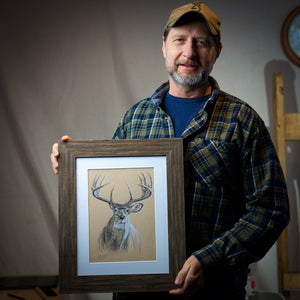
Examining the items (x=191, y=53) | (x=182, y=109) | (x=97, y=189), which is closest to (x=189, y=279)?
(x=97, y=189)

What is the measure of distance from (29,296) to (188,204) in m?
1.37

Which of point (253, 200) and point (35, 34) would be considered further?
point (35, 34)

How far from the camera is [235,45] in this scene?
8.07 feet

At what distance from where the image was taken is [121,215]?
1174mm

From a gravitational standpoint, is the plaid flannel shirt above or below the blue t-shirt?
below

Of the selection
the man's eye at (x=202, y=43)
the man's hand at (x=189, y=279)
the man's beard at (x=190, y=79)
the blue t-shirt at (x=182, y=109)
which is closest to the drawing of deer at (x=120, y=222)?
the man's hand at (x=189, y=279)

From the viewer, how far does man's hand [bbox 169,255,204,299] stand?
113cm

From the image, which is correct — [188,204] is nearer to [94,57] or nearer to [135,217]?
[135,217]

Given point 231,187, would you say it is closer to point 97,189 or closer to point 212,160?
point 212,160

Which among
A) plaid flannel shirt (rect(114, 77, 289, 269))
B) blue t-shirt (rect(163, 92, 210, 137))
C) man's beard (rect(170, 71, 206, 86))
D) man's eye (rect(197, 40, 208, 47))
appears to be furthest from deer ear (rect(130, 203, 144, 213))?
man's eye (rect(197, 40, 208, 47))

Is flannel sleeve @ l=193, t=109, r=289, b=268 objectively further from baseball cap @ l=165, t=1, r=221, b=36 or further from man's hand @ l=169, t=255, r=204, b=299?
baseball cap @ l=165, t=1, r=221, b=36

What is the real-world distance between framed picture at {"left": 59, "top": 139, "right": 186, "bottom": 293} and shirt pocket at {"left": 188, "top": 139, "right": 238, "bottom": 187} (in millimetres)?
119

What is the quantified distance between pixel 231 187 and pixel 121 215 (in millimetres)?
363

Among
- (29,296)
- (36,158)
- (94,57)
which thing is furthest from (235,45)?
(29,296)
